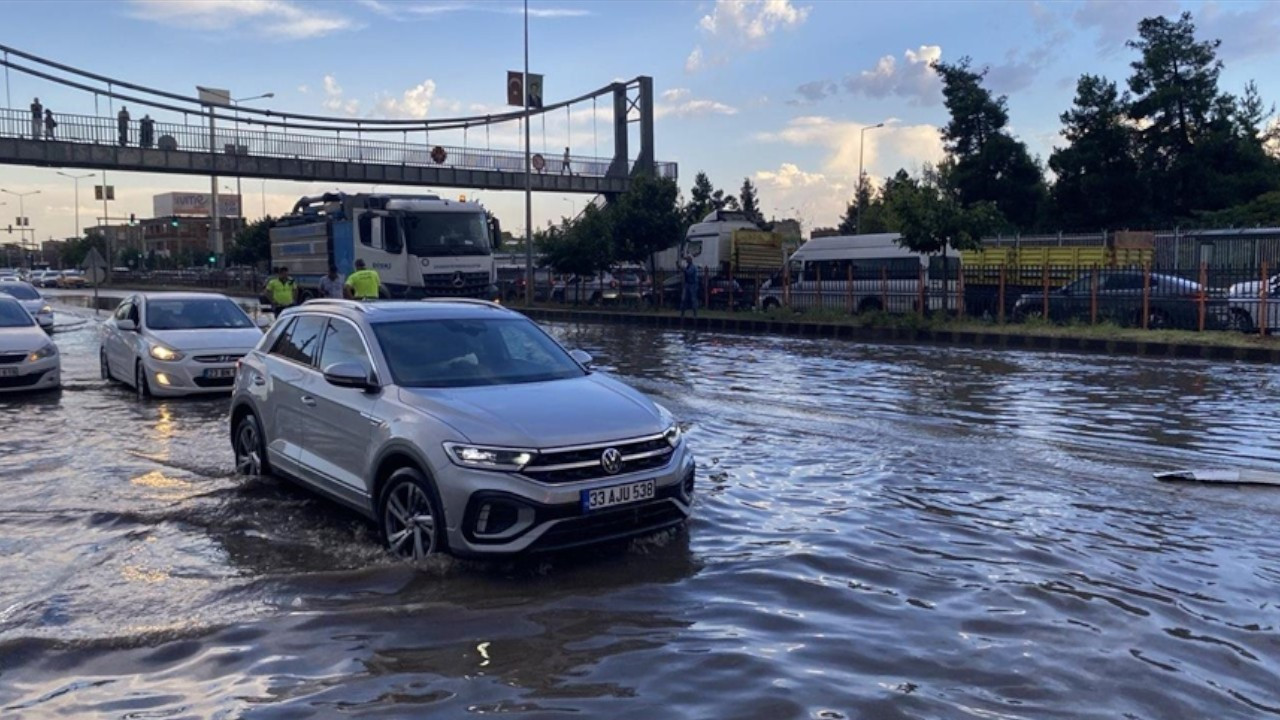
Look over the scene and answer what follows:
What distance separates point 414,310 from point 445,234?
18.1 metres

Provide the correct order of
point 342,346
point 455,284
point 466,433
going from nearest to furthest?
point 466,433 < point 342,346 < point 455,284

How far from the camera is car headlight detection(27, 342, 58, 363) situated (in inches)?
566

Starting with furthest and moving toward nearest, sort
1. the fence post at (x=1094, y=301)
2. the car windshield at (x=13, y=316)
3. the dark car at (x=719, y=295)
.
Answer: the dark car at (x=719, y=295), the fence post at (x=1094, y=301), the car windshield at (x=13, y=316)

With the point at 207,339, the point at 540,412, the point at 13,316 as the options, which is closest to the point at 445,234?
the point at 13,316

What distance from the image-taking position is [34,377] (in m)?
14.5

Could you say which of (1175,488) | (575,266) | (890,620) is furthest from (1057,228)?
(890,620)

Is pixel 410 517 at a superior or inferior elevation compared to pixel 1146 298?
inferior

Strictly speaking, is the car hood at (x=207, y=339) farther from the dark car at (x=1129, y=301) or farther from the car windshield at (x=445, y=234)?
the dark car at (x=1129, y=301)

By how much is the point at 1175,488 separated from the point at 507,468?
5.44m

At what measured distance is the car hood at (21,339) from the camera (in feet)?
46.9

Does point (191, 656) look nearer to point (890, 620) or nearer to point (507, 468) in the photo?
point (507, 468)

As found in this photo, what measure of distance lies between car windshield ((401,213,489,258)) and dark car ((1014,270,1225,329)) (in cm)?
1295

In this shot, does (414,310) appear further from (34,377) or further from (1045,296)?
(1045,296)

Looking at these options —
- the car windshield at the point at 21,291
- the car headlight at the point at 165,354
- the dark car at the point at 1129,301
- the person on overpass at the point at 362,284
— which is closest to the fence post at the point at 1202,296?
→ the dark car at the point at 1129,301
